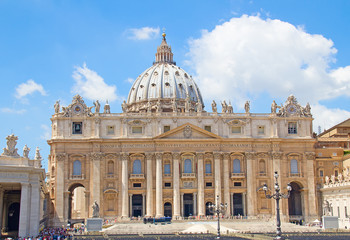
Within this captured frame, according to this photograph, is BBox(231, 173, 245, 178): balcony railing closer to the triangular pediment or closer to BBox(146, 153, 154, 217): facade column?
the triangular pediment

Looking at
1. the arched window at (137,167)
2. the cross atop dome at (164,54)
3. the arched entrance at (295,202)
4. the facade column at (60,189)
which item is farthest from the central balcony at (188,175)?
the cross atop dome at (164,54)

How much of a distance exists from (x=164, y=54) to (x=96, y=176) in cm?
5789

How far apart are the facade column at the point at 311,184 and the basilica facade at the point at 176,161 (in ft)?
0.50

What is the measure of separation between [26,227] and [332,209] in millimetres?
49435

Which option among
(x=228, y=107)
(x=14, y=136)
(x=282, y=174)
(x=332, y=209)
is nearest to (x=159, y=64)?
(x=228, y=107)

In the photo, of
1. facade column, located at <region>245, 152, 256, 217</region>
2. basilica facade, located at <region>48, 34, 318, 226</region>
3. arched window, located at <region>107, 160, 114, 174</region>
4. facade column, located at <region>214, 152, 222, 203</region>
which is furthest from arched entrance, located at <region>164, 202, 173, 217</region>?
facade column, located at <region>245, 152, 256, 217</region>

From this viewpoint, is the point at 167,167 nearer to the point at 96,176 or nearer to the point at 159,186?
the point at 159,186

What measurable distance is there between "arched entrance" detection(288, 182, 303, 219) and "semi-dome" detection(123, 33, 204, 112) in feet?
110

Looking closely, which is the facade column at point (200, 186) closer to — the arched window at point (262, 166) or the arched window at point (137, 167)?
the arched window at point (137, 167)

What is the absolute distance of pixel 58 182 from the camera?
8094 cm

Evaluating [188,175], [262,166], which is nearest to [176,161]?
[188,175]

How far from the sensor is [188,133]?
83.3m

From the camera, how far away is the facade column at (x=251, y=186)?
8238 centimetres

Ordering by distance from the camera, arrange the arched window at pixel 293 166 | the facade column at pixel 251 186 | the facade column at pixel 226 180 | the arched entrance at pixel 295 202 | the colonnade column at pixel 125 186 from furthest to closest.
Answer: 1. the arched entrance at pixel 295 202
2. the arched window at pixel 293 166
3. the facade column at pixel 226 180
4. the facade column at pixel 251 186
5. the colonnade column at pixel 125 186
